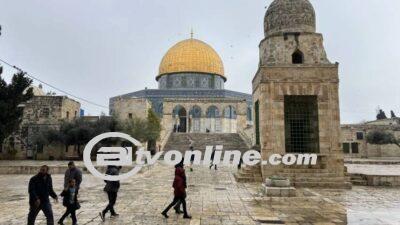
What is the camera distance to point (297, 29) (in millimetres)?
14195

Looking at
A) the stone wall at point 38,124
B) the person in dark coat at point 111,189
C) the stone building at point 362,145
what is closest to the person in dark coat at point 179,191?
the person in dark coat at point 111,189

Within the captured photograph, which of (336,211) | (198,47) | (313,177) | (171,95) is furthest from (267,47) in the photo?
(198,47)

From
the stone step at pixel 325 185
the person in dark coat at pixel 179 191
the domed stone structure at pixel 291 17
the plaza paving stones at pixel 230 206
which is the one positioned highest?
the domed stone structure at pixel 291 17

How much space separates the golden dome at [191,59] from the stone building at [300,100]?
32662 mm

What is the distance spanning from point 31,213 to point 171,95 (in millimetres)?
39881

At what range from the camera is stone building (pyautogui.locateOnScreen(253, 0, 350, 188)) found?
12.9 m

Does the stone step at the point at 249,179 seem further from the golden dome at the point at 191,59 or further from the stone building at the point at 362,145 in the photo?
the golden dome at the point at 191,59

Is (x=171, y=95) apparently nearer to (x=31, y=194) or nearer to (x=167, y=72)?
(x=167, y=72)

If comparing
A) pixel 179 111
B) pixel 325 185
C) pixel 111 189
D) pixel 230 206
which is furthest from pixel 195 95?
pixel 111 189

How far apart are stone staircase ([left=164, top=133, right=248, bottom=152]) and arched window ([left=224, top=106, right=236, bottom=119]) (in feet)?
29.7

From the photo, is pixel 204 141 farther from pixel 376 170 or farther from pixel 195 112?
pixel 376 170

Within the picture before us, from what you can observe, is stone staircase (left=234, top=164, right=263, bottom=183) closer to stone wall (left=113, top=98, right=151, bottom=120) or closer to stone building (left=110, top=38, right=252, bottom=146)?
stone wall (left=113, top=98, right=151, bottom=120)

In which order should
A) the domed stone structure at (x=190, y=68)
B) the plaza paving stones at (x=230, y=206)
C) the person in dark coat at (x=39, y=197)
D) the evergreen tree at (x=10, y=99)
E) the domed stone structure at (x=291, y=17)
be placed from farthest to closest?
the domed stone structure at (x=190, y=68) < the evergreen tree at (x=10, y=99) < the domed stone structure at (x=291, y=17) < the plaza paving stones at (x=230, y=206) < the person in dark coat at (x=39, y=197)

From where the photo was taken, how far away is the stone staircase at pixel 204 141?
28.1 meters
